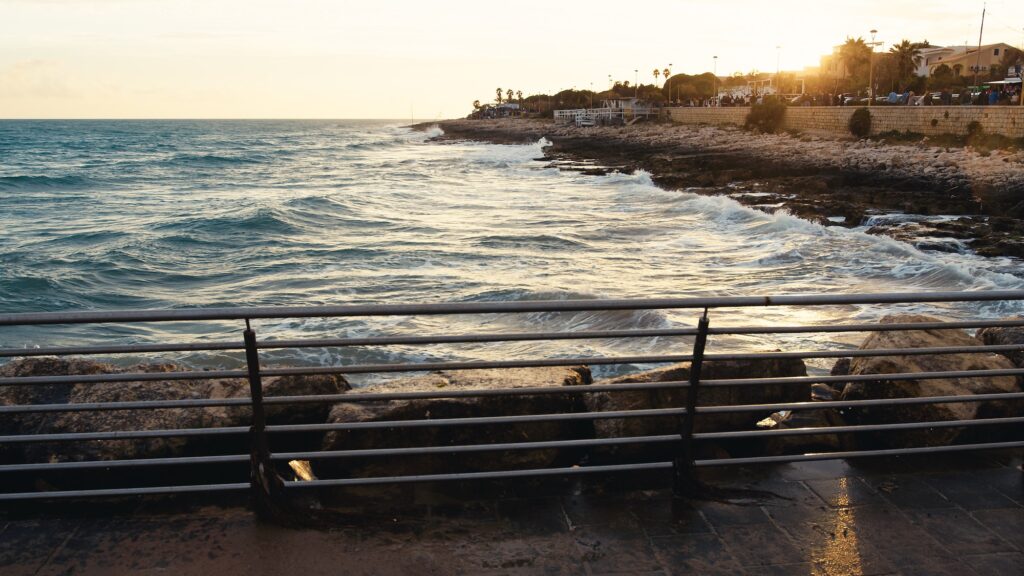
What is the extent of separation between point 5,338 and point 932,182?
2691cm

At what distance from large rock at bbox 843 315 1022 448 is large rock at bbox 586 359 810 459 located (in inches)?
16.3

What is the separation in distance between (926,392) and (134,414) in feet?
16.8

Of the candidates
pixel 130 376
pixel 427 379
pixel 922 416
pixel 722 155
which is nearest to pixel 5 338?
pixel 427 379

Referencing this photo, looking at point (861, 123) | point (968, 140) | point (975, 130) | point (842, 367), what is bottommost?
point (842, 367)

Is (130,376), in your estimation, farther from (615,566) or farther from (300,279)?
(300,279)

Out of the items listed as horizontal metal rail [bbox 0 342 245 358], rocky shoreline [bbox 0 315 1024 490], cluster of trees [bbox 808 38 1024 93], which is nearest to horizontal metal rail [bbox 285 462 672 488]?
rocky shoreline [bbox 0 315 1024 490]

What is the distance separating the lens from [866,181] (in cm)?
2725

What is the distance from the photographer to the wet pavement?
3070 millimetres

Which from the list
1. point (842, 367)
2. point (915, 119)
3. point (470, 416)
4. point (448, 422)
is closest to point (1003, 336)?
point (842, 367)

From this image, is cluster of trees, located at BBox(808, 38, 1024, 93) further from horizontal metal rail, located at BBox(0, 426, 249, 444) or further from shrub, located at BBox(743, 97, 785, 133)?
horizontal metal rail, located at BBox(0, 426, 249, 444)

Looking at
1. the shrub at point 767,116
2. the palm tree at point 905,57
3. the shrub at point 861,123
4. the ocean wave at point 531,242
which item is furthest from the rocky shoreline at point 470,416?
the palm tree at point 905,57

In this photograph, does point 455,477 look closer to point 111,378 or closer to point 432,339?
point 432,339

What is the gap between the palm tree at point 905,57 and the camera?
68000 millimetres

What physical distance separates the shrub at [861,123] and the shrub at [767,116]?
10.6 m
